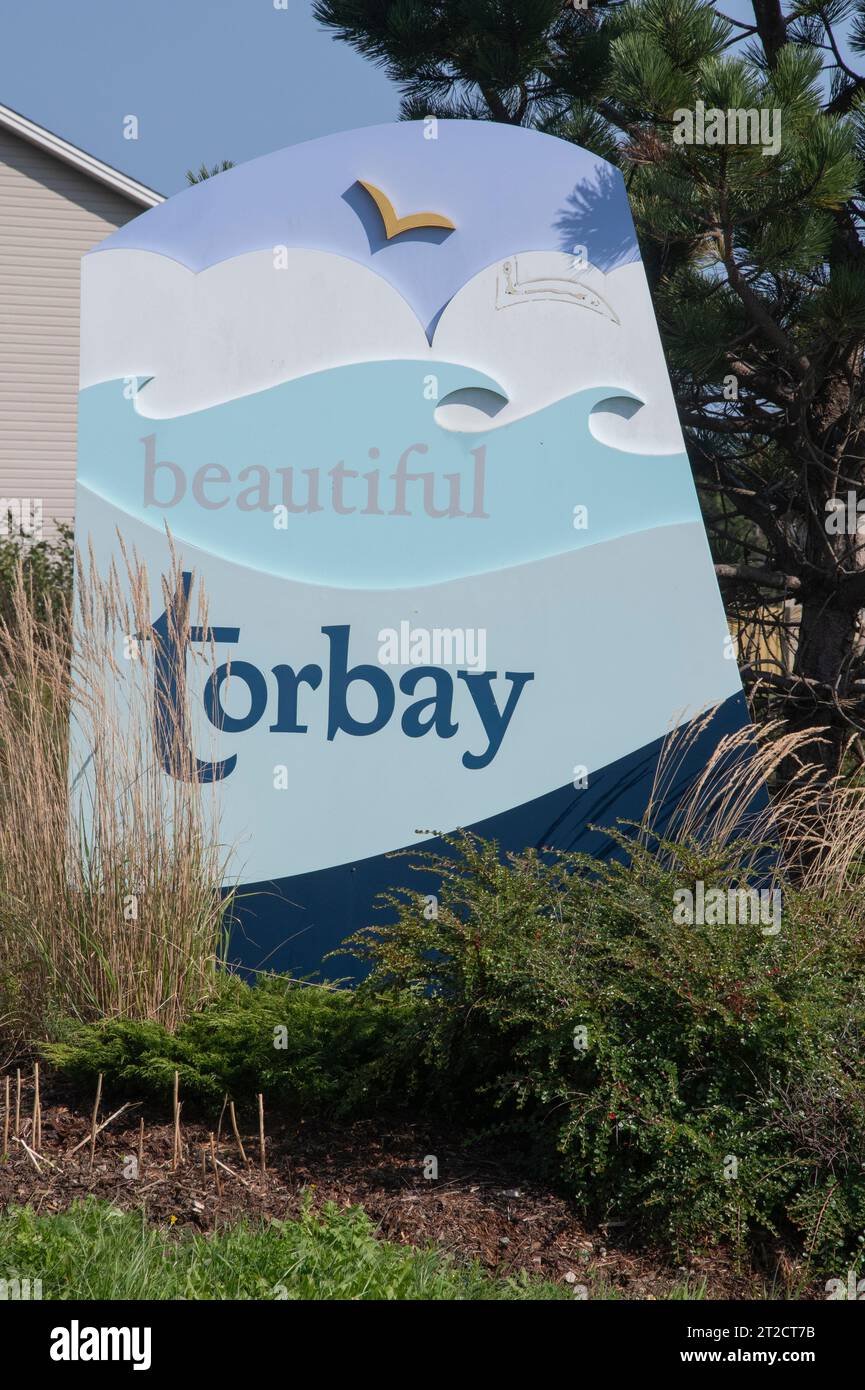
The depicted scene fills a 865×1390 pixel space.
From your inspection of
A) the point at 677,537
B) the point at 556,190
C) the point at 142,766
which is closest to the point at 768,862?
the point at 677,537

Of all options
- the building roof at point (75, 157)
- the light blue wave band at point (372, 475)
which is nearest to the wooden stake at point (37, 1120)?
the light blue wave band at point (372, 475)

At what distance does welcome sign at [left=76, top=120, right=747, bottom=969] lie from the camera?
559cm

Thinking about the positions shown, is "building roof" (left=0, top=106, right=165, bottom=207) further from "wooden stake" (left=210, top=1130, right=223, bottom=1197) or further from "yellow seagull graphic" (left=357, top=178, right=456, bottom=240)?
"wooden stake" (left=210, top=1130, right=223, bottom=1197)

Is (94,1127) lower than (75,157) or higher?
lower

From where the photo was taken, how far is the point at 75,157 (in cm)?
1673

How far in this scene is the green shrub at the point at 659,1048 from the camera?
357 cm

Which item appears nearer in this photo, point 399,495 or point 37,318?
point 399,495

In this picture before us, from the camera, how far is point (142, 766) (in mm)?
4688

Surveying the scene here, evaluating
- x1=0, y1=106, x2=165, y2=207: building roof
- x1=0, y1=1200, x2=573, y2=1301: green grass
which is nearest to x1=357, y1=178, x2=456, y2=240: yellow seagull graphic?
x1=0, y1=1200, x2=573, y2=1301: green grass

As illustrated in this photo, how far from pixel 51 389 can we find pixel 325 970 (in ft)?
44.4

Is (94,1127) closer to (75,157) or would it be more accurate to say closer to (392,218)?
(392,218)

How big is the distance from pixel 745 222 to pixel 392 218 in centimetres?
196

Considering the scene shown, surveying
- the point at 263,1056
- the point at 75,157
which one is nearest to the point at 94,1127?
the point at 263,1056

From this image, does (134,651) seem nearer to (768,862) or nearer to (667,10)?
(768,862)
